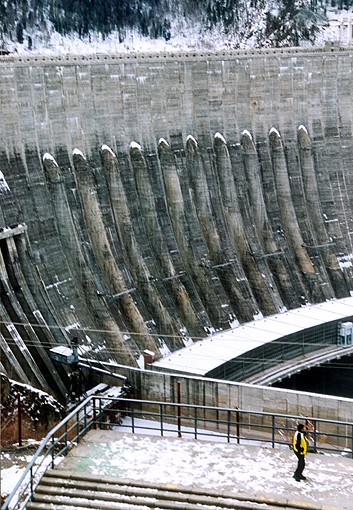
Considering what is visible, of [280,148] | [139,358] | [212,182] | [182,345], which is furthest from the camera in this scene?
[280,148]

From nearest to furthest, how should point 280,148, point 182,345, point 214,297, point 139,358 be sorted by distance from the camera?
1. point 139,358
2. point 182,345
3. point 214,297
4. point 280,148

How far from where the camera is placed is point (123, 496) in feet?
53.5

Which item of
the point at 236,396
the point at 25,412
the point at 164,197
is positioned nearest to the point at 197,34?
the point at 164,197

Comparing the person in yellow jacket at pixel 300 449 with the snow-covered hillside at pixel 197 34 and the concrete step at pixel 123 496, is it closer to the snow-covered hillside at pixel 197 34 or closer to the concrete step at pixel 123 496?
the concrete step at pixel 123 496

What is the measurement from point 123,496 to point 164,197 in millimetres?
23917

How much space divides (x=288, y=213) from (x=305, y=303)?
4.74 m

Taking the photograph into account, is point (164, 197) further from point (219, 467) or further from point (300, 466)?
point (300, 466)

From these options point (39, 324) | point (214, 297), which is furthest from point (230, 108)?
point (39, 324)

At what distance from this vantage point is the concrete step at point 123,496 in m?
16.1

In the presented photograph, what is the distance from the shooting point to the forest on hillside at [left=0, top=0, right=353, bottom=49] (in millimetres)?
94062

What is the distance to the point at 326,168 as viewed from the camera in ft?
150

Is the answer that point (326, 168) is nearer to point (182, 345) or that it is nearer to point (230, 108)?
point (230, 108)

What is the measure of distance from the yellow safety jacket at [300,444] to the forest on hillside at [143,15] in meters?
80.7

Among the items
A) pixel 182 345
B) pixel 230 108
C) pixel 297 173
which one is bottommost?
pixel 182 345
